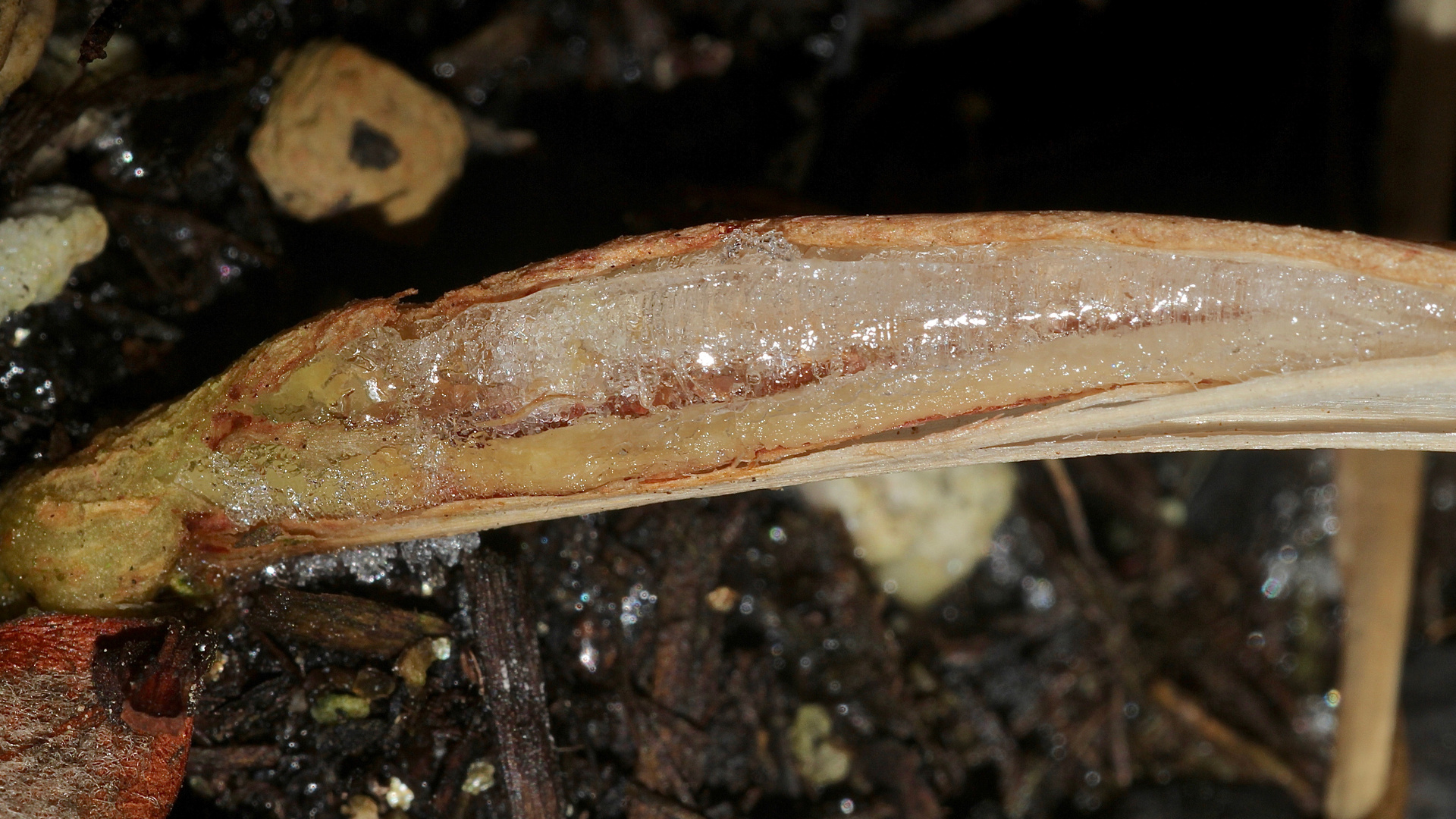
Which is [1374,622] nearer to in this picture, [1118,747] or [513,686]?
[1118,747]

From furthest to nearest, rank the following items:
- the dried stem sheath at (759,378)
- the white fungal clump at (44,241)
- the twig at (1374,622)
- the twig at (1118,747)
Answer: the twig at (1118,747)
the twig at (1374,622)
the white fungal clump at (44,241)
the dried stem sheath at (759,378)

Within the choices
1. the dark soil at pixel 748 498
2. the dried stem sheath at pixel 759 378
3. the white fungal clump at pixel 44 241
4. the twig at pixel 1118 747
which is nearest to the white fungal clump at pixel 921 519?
the dark soil at pixel 748 498

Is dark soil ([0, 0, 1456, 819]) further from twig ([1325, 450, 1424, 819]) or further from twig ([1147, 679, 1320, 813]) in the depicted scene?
twig ([1325, 450, 1424, 819])

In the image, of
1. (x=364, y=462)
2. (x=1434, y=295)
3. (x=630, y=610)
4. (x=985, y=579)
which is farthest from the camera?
(x=985, y=579)

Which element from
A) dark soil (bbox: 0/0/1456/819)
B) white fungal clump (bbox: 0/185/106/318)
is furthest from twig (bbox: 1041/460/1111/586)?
white fungal clump (bbox: 0/185/106/318)

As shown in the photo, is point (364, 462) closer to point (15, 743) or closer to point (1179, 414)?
point (15, 743)

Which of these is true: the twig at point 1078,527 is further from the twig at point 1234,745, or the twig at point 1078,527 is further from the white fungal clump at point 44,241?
the white fungal clump at point 44,241

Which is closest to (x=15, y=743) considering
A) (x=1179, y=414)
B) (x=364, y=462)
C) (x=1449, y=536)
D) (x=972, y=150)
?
(x=364, y=462)
